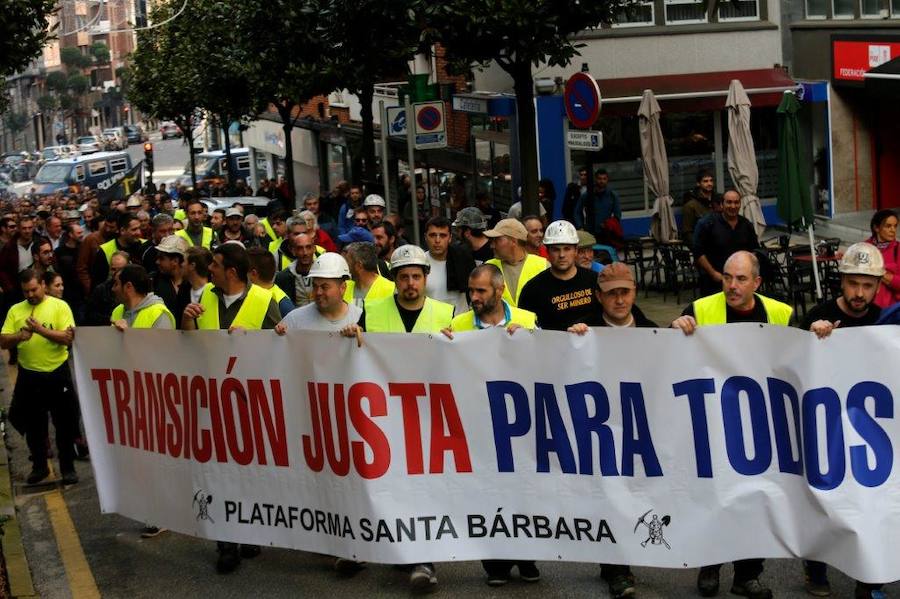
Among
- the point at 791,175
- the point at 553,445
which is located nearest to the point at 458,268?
the point at 553,445

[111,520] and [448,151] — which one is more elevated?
[448,151]

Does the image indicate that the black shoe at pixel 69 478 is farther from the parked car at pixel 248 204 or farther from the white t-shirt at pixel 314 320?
the parked car at pixel 248 204

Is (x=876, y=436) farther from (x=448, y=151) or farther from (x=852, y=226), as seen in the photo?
Answer: (x=448, y=151)

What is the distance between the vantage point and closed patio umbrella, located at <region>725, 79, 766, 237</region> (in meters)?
18.8

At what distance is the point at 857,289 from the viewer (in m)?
7.78

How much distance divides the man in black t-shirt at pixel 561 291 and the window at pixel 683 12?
1983 cm

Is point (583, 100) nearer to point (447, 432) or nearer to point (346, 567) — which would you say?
point (346, 567)

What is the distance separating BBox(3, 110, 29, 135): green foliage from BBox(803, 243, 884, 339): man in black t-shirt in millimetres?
128187

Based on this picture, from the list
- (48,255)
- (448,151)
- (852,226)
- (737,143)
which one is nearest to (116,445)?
(48,255)

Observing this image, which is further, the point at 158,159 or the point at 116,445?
the point at 158,159

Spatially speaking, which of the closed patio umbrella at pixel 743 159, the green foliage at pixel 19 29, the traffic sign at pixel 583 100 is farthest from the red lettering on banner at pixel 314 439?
the closed patio umbrella at pixel 743 159

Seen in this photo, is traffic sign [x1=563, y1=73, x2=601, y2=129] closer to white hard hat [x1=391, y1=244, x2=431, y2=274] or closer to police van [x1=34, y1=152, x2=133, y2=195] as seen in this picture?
white hard hat [x1=391, y1=244, x2=431, y2=274]

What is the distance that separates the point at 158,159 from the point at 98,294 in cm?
8886

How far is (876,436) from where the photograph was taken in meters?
7.17
